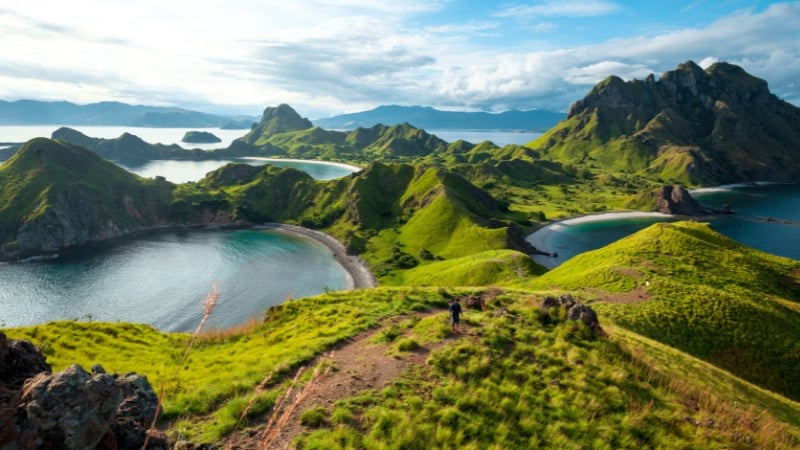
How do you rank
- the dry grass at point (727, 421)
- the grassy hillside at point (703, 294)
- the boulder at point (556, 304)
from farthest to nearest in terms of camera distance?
1. the grassy hillside at point (703, 294)
2. the boulder at point (556, 304)
3. the dry grass at point (727, 421)

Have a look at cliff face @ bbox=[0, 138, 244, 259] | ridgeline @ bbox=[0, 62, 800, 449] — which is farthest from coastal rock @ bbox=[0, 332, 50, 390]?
cliff face @ bbox=[0, 138, 244, 259]

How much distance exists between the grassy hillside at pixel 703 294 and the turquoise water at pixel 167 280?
256ft

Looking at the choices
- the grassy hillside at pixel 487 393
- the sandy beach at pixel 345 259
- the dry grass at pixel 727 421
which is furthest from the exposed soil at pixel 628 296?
the sandy beach at pixel 345 259

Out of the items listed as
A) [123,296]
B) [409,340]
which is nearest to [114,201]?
[123,296]

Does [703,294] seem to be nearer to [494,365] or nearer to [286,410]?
[494,365]

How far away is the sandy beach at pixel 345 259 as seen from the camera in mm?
124725

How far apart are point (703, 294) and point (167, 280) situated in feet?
475

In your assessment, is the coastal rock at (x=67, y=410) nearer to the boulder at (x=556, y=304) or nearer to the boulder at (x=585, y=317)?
the boulder at (x=585, y=317)

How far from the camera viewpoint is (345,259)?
488 ft

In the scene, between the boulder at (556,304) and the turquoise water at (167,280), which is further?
the turquoise water at (167,280)

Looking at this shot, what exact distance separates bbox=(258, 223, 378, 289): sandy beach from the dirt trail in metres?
92.9

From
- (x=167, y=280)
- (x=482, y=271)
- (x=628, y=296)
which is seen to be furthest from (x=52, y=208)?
(x=628, y=296)

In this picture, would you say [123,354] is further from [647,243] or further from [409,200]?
[409,200]

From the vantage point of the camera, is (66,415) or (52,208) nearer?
(66,415)
